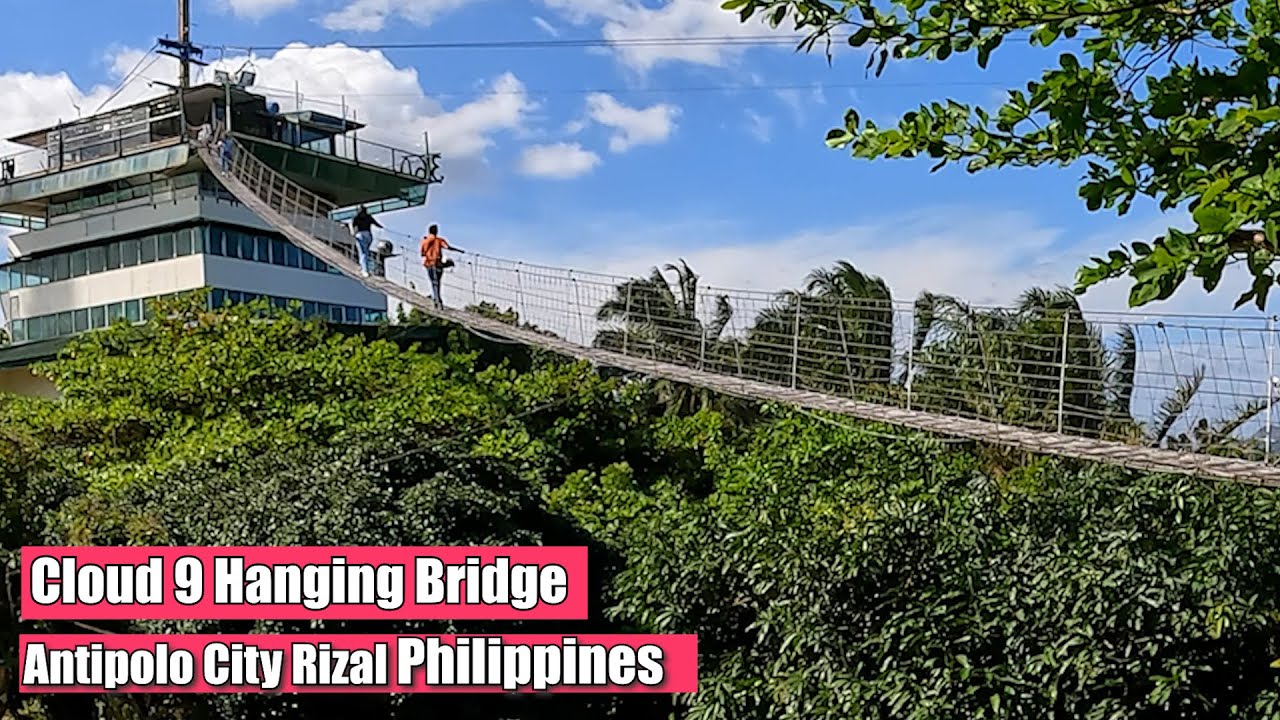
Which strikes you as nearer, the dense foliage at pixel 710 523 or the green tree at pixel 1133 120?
the green tree at pixel 1133 120

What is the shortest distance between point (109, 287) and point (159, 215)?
110cm

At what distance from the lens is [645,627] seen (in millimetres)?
5258

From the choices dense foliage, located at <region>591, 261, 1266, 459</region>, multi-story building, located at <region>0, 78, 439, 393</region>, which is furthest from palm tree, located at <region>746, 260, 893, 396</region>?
multi-story building, located at <region>0, 78, 439, 393</region>

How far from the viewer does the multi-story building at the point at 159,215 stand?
543 inches

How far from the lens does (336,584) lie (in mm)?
5500

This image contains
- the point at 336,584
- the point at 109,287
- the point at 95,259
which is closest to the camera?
the point at 336,584

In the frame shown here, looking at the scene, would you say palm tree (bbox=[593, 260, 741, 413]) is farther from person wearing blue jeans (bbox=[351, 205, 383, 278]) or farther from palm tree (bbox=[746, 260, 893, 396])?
person wearing blue jeans (bbox=[351, 205, 383, 278])

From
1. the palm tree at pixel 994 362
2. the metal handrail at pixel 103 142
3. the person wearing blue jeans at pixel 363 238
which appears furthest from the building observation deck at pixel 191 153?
the palm tree at pixel 994 362

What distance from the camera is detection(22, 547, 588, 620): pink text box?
18.0ft

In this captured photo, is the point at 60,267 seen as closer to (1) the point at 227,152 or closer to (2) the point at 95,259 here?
(2) the point at 95,259

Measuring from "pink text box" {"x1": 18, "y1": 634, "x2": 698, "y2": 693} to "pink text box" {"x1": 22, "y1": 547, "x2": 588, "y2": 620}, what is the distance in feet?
0.33

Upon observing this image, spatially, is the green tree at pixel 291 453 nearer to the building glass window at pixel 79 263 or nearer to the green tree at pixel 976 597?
the green tree at pixel 976 597

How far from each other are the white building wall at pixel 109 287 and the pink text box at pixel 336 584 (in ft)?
26.8

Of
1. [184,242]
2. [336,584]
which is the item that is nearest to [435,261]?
[336,584]
